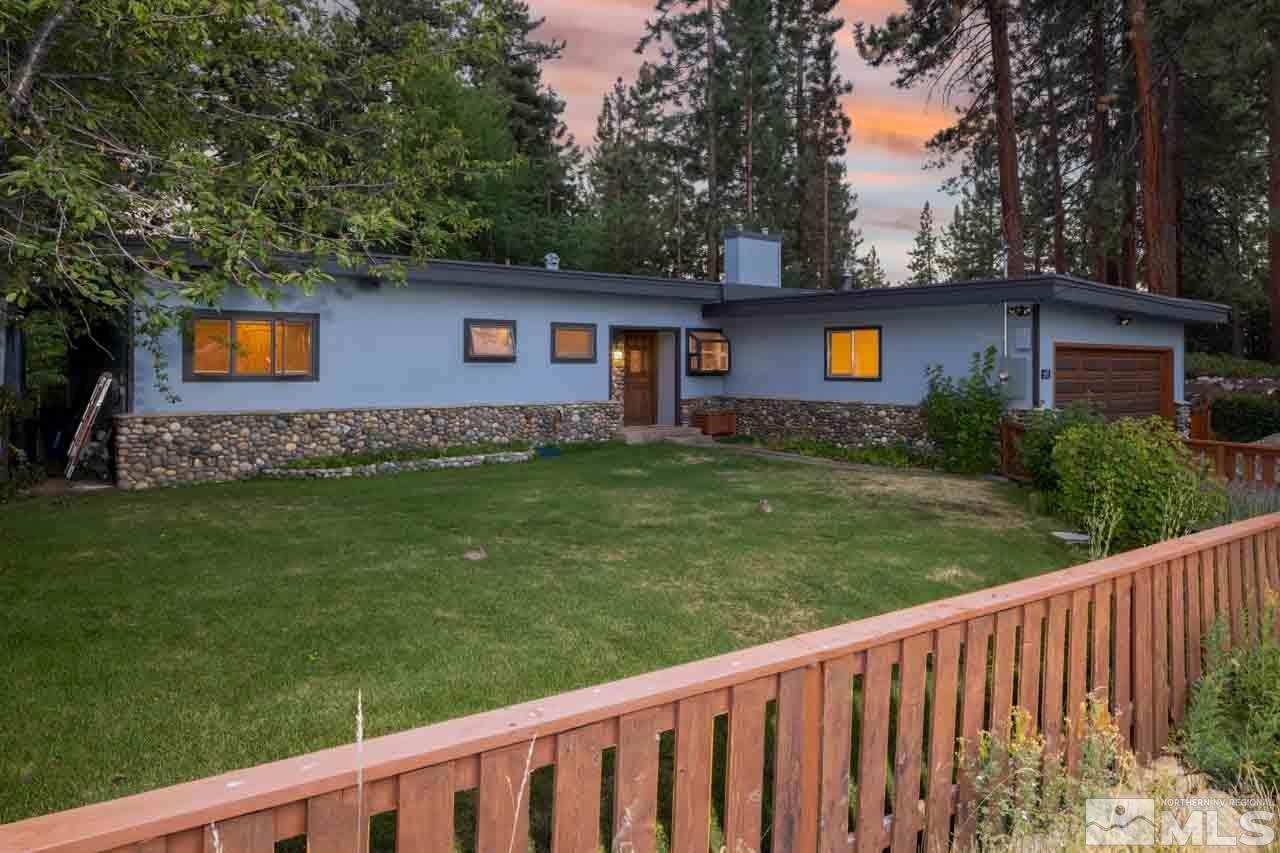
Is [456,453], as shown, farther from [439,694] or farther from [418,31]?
[439,694]

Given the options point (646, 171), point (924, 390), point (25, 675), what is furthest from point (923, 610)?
point (646, 171)

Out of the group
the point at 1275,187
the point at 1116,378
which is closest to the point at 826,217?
the point at 1275,187

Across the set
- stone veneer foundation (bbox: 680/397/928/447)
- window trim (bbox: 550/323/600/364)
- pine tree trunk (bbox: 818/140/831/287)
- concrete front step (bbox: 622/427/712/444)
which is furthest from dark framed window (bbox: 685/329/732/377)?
pine tree trunk (bbox: 818/140/831/287)

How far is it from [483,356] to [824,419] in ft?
21.1

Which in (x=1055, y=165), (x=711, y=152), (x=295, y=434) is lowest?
(x=295, y=434)

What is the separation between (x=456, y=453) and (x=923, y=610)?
1166cm

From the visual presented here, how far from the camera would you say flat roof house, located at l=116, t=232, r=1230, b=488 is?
38.8ft

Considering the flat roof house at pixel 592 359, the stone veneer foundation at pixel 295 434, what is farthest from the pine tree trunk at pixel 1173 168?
the stone veneer foundation at pixel 295 434

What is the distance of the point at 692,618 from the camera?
514 centimetres

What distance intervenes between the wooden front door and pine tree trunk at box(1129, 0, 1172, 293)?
34.2 feet

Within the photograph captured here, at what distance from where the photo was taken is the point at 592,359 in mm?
15844

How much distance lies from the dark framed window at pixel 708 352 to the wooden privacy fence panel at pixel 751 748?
13.8 m

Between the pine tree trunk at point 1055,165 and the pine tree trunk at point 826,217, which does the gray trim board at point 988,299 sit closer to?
the pine tree trunk at point 1055,165

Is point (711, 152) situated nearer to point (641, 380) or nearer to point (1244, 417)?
point (641, 380)
